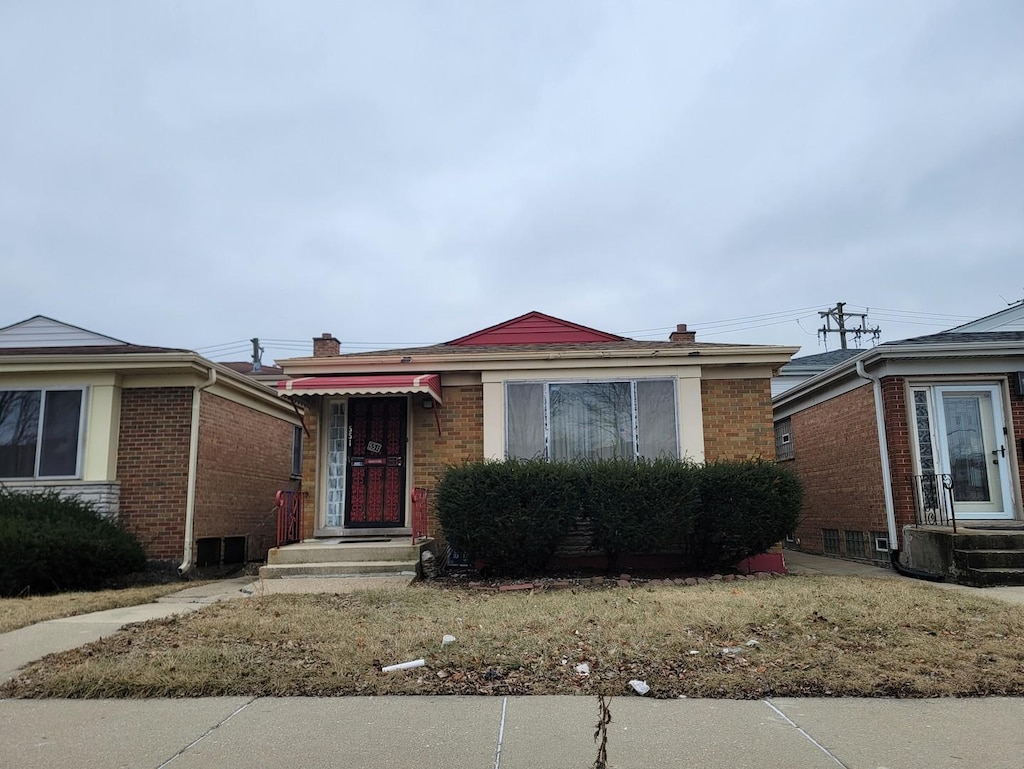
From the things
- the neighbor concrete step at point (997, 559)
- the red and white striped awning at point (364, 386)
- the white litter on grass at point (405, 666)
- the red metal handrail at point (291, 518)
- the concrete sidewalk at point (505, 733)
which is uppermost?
the red and white striped awning at point (364, 386)

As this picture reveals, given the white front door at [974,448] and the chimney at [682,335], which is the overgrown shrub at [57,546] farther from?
the white front door at [974,448]

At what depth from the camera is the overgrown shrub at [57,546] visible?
8.67 m

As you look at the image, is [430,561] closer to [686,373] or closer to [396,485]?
[396,485]

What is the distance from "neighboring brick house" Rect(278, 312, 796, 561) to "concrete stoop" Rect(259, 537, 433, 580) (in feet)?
3.57

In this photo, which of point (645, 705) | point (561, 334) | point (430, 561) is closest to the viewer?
point (645, 705)

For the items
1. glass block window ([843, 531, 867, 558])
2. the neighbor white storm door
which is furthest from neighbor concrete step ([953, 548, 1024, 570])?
glass block window ([843, 531, 867, 558])

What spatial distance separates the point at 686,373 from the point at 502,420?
2798 mm

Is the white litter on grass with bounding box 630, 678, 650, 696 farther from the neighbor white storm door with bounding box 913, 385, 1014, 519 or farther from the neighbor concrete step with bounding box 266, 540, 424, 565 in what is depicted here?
the neighbor white storm door with bounding box 913, 385, 1014, 519

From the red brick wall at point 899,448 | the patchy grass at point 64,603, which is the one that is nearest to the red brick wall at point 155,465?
the patchy grass at point 64,603

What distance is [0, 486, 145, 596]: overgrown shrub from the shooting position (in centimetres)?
867

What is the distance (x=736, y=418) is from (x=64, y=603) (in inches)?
347

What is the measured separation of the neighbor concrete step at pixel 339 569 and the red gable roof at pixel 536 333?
23.2 ft

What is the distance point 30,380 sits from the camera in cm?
1086

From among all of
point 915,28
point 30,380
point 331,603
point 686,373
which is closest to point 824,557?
point 686,373
